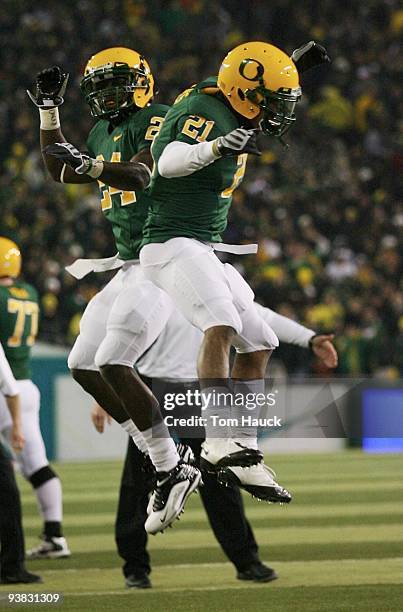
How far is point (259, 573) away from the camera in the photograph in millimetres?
7078

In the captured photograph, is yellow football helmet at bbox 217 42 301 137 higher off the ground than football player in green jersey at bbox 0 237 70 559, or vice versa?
yellow football helmet at bbox 217 42 301 137

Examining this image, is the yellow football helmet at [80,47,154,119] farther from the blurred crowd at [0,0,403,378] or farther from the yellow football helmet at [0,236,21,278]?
the blurred crowd at [0,0,403,378]

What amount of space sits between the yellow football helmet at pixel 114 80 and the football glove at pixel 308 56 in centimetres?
62

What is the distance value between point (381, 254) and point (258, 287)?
198 centimetres

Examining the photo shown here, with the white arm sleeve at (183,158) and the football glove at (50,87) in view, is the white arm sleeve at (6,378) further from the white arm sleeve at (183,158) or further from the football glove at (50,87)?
the white arm sleeve at (183,158)

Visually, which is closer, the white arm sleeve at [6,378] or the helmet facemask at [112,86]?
the helmet facemask at [112,86]

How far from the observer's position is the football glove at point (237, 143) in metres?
4.59

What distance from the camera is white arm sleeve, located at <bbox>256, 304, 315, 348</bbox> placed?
6.01 meters

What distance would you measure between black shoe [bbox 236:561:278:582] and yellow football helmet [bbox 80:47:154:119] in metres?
2.73

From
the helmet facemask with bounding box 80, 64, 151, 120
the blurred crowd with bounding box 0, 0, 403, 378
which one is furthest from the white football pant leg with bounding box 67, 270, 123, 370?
the blurred crowd with bounding box 0, 0, 403, 378

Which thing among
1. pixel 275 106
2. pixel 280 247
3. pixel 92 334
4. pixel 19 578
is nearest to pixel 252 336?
pixel 92 334

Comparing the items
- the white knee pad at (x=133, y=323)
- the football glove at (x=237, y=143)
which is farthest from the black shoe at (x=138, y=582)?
the football glove at (x=237, y=143)

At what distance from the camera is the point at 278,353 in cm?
1538

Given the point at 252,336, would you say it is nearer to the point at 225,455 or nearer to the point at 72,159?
the point at 225,455
